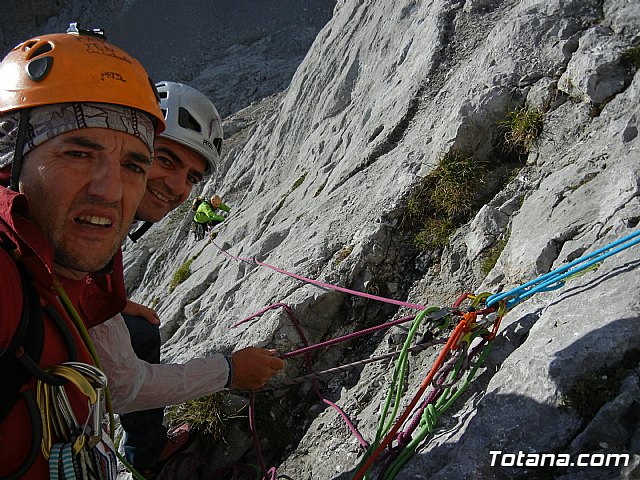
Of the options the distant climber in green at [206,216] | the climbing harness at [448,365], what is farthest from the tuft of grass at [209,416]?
the distant climber in green at [206,216]

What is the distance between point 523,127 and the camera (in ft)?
15.5

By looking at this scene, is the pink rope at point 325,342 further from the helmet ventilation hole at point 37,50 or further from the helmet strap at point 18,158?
the helmet ventilation hole at point 37,50

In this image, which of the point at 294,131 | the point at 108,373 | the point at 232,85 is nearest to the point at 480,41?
the point at 108,373

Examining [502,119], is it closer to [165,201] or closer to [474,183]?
[474,183]

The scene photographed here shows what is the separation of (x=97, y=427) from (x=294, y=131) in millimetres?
11288

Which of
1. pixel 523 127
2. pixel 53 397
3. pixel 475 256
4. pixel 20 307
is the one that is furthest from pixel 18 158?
pixel 523 127

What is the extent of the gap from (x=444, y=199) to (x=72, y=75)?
3.28 meters

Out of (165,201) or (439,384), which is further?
(165,201)

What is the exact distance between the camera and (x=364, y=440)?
11.7 ft

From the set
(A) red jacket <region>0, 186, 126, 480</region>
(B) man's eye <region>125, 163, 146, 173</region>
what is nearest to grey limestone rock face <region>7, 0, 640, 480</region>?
(A) red jacket <region>0, 186, 126, 480</region>

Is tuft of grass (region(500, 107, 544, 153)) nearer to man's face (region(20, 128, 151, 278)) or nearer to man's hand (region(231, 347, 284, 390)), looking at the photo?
man's hand (region(231, 347, 284, 390))

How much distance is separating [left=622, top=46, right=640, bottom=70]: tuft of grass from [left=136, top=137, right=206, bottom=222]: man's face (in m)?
3.91

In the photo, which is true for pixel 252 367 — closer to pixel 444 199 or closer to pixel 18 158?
pixel 18 158

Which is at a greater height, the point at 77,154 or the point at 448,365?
the point at 77,154
